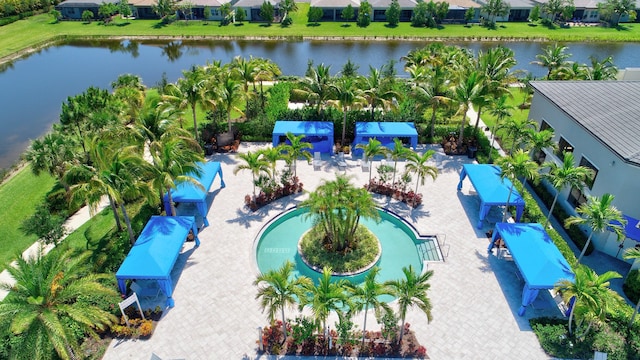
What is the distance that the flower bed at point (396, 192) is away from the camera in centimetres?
3002

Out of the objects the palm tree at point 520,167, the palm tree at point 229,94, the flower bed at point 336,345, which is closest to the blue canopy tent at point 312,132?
the palm tree at point 229,94

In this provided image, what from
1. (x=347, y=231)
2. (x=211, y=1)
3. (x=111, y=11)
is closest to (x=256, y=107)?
(x=347, y=231)

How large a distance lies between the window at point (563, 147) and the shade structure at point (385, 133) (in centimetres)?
1076

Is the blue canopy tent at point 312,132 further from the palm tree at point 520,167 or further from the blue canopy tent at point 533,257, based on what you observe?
the blue canopy tent at point 533,257

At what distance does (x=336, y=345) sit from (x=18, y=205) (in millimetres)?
25010

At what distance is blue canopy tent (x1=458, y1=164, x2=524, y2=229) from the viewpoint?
27297mm

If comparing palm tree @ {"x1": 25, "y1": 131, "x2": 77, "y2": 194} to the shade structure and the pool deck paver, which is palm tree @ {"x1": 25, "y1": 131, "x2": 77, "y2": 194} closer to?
the pool deck paver

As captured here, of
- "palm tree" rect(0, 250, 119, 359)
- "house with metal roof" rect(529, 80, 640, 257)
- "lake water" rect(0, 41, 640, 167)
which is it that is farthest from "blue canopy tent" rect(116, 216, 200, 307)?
"lake water" rect(0, 41, 640, 167)

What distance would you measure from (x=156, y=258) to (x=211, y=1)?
73.2 metres

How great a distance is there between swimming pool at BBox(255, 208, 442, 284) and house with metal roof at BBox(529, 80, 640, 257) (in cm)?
1061

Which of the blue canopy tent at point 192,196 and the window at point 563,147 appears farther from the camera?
the window at point 563,147

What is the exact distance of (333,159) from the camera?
35.8 metres

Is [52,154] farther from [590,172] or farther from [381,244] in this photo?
[590,172]

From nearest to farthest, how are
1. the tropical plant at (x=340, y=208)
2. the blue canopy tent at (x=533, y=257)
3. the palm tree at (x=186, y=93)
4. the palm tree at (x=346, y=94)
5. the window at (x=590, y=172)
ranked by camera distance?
the blue canopy tent at (x=533, y=257), the tropical plant at (x=340, y=208), the window at (x=590, y=172), the palm tree at (x=186, y=93), the palm tree at (x=346, y=94)
